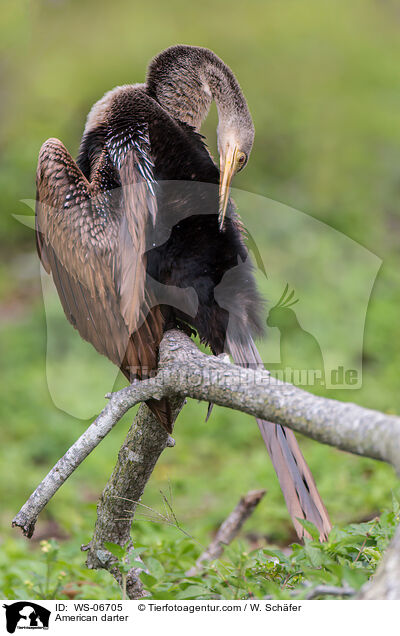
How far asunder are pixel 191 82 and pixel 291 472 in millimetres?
1141

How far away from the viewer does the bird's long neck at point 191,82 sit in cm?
181

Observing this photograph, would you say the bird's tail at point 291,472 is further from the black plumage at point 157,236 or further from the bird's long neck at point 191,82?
the bird's long neck at point 191,82

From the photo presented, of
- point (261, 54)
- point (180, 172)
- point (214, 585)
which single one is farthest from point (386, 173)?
point (214, 585)

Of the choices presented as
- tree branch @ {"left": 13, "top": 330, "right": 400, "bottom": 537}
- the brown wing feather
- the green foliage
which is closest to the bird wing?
the brown wing feather

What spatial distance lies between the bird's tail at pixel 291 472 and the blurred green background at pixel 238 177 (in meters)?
0.35

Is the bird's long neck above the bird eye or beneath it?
above

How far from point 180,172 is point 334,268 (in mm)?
3287
